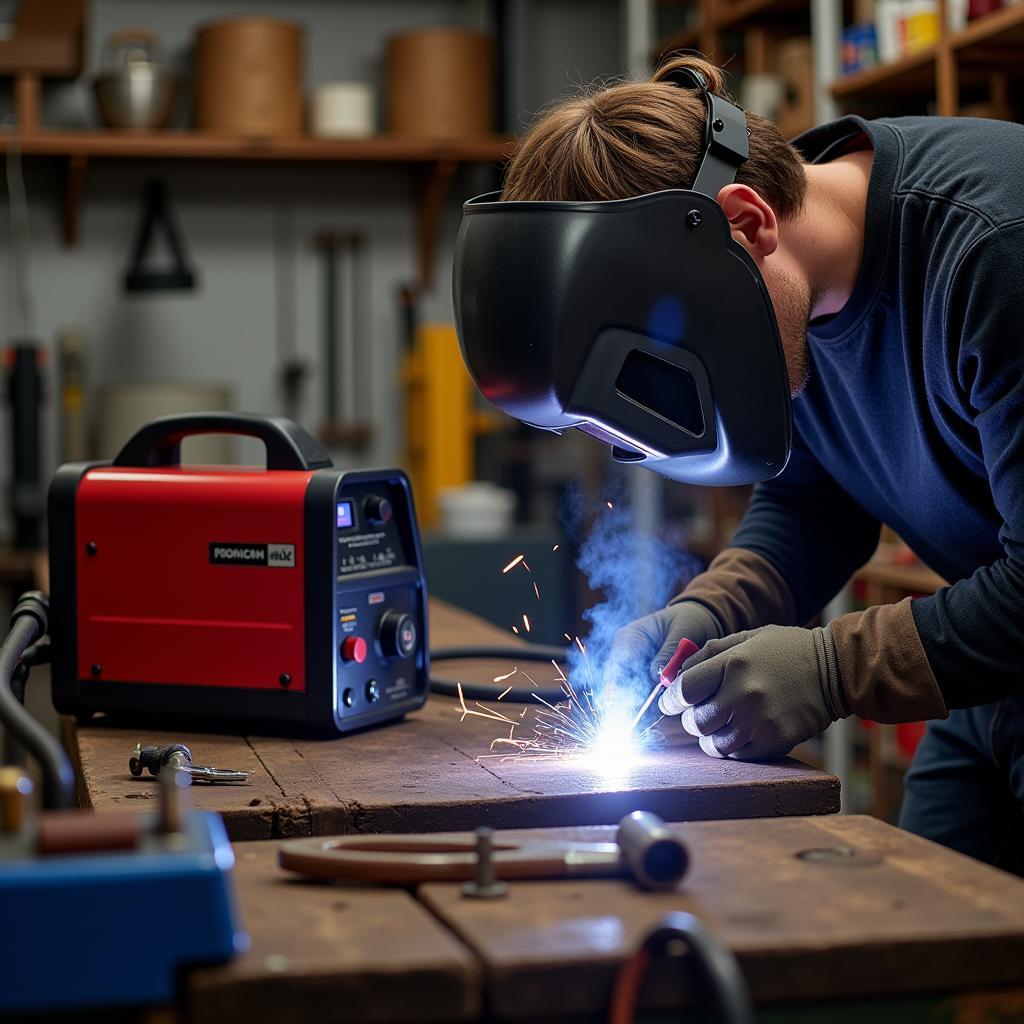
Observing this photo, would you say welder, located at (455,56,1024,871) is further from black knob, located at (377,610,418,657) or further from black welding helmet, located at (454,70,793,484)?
black knob, located at (377,610,418,657)

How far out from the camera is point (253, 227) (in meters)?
4.96

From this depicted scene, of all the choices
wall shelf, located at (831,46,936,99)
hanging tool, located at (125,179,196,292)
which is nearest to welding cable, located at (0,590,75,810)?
wall shelf, located at (831,46,936,99)

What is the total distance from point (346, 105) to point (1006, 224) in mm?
3634

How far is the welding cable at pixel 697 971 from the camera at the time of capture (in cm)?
76

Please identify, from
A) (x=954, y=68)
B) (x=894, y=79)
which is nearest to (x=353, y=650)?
(x=954, y=68)

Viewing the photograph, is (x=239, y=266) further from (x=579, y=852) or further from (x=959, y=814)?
(x=579, y=852)

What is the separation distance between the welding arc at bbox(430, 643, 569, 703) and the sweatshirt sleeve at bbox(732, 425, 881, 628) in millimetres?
296

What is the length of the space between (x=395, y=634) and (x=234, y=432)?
1.05ft

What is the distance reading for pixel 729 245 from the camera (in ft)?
4.22

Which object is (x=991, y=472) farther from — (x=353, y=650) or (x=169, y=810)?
(x=169, y=810)

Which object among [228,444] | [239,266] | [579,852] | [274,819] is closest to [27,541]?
[228,444]

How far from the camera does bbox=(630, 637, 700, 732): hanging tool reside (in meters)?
1.48

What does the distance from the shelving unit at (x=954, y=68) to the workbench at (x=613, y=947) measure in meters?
2.25

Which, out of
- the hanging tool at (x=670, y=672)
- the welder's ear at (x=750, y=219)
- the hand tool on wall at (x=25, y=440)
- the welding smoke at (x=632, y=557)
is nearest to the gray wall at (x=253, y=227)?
the hand tool on wall at (x=25, y=440)
